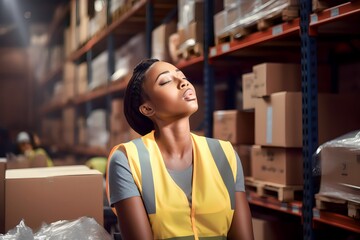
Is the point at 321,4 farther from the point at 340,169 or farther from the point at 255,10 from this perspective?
the point at 340,169

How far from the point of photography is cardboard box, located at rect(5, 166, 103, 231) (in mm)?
2773

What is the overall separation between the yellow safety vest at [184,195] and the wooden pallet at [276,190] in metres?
1.27

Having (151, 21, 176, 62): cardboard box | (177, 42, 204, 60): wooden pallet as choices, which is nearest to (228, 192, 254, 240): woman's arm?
(177, 42, 204, 60): wooden pallet

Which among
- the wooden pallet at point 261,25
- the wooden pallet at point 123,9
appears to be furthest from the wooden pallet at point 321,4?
the wooden pallet at point 123,9

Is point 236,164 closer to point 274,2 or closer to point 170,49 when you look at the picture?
point 274,2

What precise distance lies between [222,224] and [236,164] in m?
0.29

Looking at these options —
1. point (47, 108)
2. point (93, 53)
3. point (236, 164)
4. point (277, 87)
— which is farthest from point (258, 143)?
point (47, 108)

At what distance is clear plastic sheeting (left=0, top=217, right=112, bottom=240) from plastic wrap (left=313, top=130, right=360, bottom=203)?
1.34 metres

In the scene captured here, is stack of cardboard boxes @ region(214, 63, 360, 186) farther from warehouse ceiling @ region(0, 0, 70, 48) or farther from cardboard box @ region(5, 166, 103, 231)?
warehouse ceiling @ region(0, 0, 70, 48)

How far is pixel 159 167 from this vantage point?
2.39 m

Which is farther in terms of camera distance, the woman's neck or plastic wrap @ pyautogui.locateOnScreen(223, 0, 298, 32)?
plastic wrap @ pyautogui.locateOnScreen(223, 0, 298, 32)

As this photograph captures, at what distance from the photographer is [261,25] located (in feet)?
12.4

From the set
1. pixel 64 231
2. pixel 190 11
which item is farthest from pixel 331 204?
pixel 190 11

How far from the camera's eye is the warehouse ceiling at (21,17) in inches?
534
